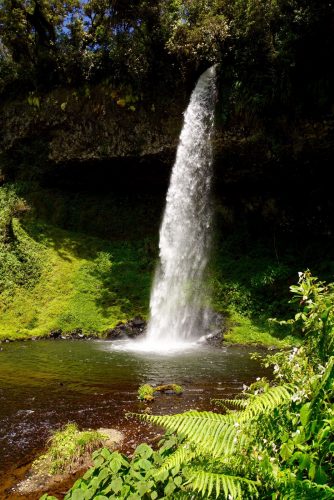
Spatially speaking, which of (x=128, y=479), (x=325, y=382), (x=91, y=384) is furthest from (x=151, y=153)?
(x=325, y=382)

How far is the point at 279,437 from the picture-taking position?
199 cm

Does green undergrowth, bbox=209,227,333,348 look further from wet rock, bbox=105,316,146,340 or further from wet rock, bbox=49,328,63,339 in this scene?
wet rock, bbox=49,328,63,339

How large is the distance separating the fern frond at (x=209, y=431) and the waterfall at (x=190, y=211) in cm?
1418

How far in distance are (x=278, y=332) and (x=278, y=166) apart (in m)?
8.45

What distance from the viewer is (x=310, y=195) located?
19031mm

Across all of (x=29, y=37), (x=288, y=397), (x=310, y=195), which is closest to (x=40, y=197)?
(x=29, y=37)

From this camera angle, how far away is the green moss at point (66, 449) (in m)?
4.53

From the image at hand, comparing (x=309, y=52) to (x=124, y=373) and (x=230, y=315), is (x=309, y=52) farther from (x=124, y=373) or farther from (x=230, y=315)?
(x=124, y=373)

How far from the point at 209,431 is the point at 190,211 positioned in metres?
17.5

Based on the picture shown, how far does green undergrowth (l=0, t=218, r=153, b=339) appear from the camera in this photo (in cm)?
1539

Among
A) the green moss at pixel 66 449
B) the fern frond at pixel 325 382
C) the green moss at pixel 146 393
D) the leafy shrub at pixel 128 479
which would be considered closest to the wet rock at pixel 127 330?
the green moss at pixel 146 393

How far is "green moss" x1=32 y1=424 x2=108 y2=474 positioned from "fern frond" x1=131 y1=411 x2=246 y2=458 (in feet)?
9.38

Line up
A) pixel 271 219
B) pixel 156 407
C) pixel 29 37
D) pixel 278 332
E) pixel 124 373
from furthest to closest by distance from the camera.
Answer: pixel 29 37 → pixel 271 219 → pixel 278 332 → pixel 124 373 → pixel 156 407

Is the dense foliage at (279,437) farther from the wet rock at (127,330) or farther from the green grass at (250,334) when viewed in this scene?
the wet rock at (127,330)
